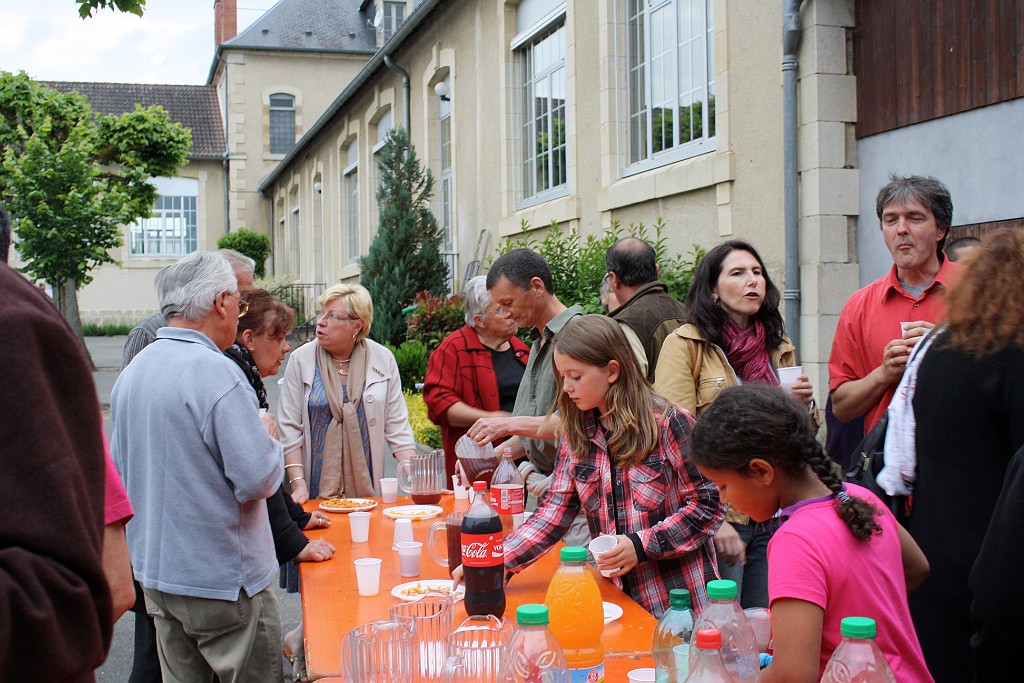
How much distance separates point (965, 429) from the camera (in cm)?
264

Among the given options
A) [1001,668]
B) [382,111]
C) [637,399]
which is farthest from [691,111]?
[382,111]

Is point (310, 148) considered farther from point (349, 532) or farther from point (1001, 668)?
point (1001, 668)

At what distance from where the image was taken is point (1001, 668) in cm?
229

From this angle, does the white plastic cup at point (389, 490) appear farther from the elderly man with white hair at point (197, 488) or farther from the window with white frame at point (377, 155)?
the window with white frame at point (377, 155)

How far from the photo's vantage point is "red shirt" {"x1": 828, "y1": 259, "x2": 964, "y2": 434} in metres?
3.92

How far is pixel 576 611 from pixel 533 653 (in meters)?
0.46

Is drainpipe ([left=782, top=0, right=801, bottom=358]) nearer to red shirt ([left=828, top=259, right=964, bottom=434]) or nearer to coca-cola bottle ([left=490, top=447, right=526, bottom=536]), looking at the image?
red shirt ([left=828, top=259, right=964, bottom=434])

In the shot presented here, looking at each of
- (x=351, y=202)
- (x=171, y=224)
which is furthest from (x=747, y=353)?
(x=171, y=224)

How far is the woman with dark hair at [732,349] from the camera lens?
3.93 m

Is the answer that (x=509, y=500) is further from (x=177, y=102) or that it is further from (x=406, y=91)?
(x=177, y=102)

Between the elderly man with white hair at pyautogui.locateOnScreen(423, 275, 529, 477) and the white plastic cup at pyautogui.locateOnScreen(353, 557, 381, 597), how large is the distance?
223 centimetres

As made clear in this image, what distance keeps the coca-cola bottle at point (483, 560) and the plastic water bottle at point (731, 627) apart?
0.86 metres

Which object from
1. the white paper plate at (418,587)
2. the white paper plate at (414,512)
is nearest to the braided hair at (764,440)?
the white paper plate at (418,587)

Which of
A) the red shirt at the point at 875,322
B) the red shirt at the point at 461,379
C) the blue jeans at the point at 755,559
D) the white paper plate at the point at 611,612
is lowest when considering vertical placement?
the blue jeans at the point at 755,559
